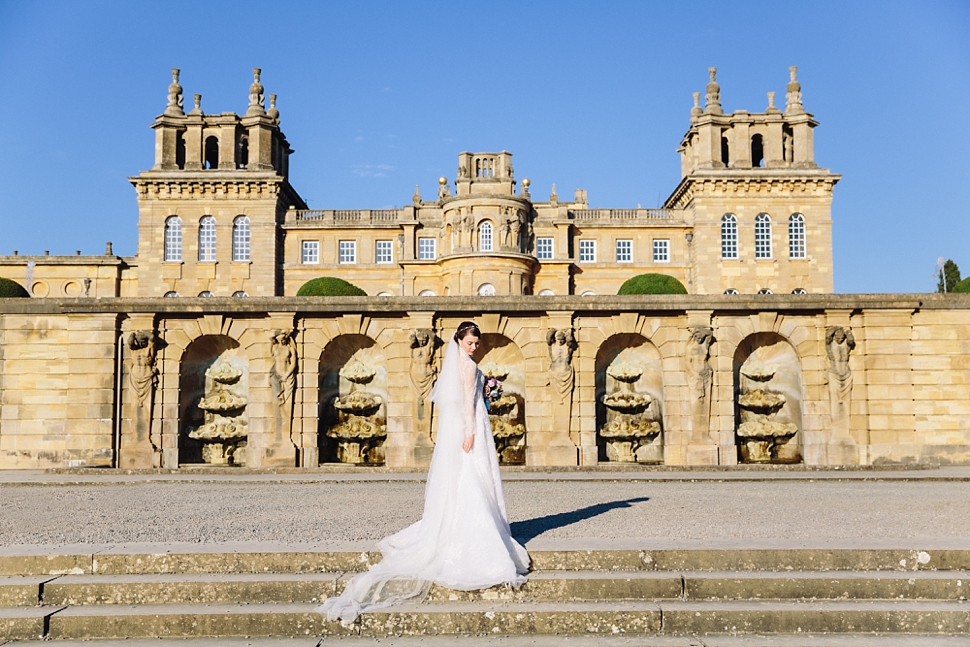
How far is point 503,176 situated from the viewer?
194ft

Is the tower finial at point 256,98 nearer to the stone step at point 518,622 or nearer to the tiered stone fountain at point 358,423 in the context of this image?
→ the tiered stone fountain at point 358,423

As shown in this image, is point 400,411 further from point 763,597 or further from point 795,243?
point 795,243

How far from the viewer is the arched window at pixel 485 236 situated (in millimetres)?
57719

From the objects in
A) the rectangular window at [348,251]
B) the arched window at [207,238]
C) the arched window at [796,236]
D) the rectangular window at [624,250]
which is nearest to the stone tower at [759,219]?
the arched window at [796,236]

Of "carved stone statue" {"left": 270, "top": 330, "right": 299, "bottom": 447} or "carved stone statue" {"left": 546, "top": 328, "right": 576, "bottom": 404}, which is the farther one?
"carved stone statue" {"left": 270, "top": 330, "right": 299, "bottom": 447}

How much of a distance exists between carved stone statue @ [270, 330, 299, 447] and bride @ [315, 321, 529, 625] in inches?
393

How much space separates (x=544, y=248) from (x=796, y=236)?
18121mm

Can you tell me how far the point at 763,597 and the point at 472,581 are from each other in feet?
7.70

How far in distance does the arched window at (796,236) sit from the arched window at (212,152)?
42606mm

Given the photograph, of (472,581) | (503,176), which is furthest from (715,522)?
(503,176)

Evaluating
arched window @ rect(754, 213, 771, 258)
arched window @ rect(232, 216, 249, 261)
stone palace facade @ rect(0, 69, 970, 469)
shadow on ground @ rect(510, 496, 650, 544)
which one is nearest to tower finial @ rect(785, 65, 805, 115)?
arched window @ rect(754, 213, 771, 258)

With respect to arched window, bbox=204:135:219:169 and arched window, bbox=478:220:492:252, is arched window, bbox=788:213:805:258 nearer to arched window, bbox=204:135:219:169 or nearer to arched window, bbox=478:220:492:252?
arched window, bbox=478:220:492:252

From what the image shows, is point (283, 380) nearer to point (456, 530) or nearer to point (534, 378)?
point (534, 378)

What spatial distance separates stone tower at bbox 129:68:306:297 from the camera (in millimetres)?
60500
